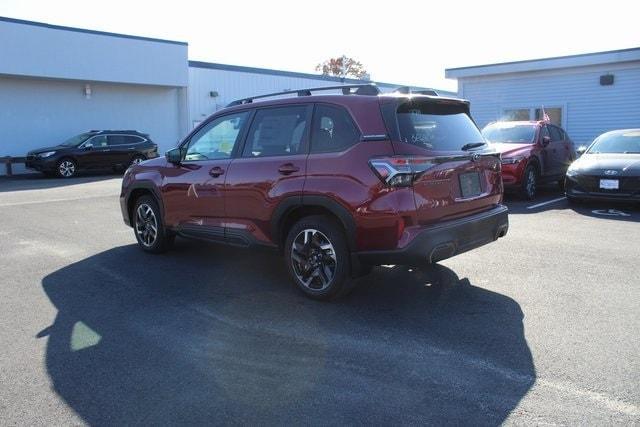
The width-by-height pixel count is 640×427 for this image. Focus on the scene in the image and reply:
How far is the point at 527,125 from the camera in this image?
1265 cm

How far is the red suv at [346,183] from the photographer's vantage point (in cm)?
454

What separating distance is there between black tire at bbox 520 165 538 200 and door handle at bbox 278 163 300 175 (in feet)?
25.3

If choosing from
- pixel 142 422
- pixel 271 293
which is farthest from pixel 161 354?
pixel 271 293

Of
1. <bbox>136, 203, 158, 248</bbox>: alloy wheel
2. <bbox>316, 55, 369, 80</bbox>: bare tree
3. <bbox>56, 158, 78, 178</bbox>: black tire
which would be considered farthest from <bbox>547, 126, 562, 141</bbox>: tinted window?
<bbox>316, 55, 369, 80</bbox>: bare tree

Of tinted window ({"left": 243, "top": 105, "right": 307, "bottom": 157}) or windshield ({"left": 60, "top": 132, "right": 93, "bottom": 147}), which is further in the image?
windshield ({"left": 60, "top": 132, "right": 93, "bottom": 147})

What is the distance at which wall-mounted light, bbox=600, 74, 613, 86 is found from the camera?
59.4 ft

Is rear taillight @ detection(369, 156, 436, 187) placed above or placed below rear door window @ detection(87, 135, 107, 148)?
below

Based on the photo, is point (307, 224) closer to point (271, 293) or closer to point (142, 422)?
point (271, 293)

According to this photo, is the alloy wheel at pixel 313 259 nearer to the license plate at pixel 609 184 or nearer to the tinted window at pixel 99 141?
the license plate at pixel 609 184

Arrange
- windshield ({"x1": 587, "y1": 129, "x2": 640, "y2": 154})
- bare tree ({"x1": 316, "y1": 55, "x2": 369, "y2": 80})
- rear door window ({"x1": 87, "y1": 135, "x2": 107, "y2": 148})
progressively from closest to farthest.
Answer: windshield ({"x1": 587, "y1": 129, "x2": 640, "y2": 154}), rear door window ({"x1": 87, "y1": 135, "x2": 107, "y2": 148}), bare tree ({"x1": 316, "y1": 55, "x2": 369, "y2": 80})

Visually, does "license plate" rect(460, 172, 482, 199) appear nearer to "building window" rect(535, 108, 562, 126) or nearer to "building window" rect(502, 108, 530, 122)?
"building window" rect(535, 108, 562, 126)

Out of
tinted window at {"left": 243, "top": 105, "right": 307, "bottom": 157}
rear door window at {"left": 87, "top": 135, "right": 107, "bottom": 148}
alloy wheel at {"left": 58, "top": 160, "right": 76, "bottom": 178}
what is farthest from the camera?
rear door window at {"left": 87, "top": 135, "right": 107, "bottom": 148}

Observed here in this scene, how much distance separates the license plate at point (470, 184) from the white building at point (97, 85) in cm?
2015

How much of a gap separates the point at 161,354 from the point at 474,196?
9.76ft
